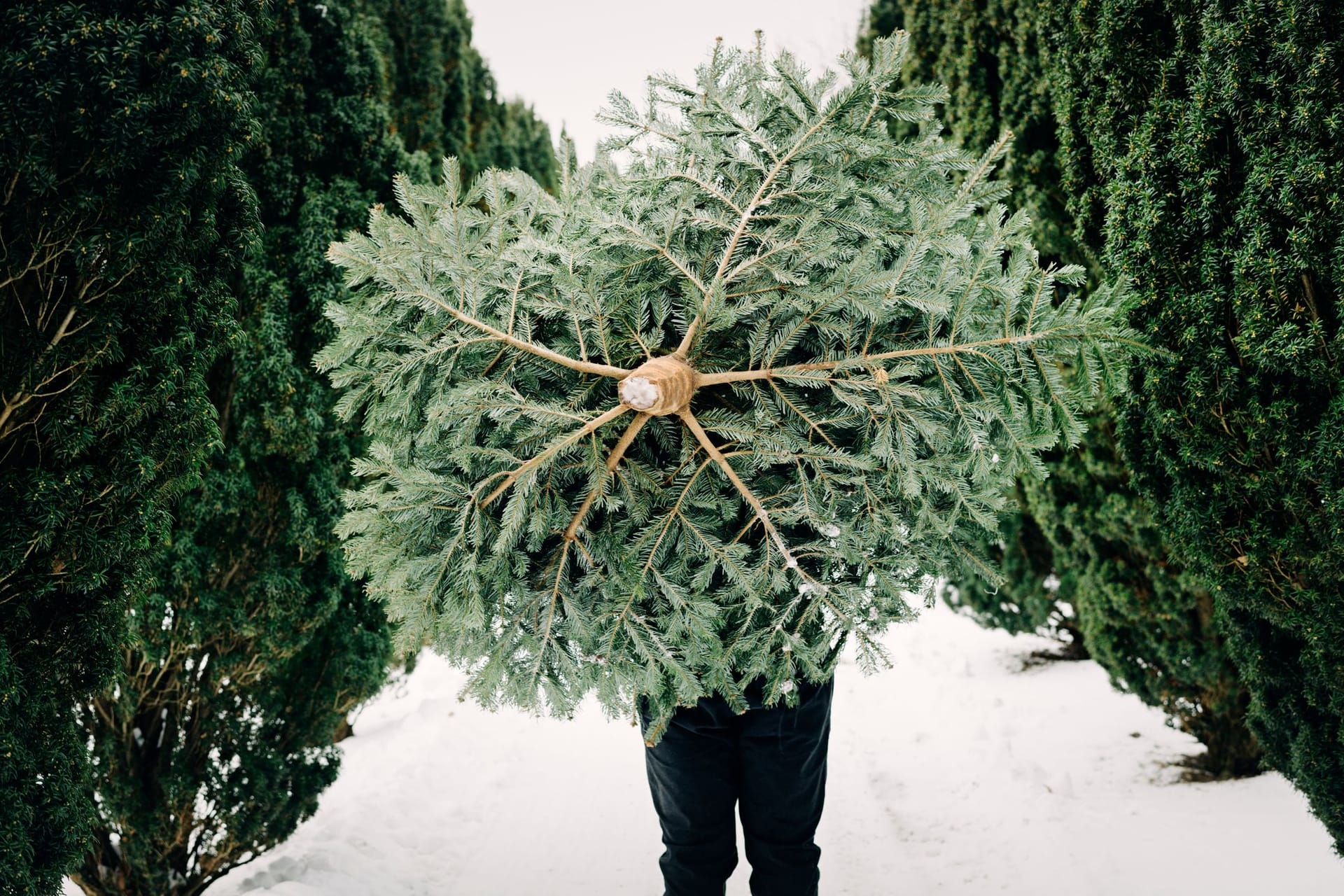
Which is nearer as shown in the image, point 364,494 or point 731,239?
point 731,239

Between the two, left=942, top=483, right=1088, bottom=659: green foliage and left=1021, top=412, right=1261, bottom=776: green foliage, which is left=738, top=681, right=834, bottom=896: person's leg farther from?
left=942, top=483, right=1088, bottom=659: green foliage

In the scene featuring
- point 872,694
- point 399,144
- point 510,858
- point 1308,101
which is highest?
point 399,144

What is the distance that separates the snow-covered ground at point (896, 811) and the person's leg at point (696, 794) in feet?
2.69

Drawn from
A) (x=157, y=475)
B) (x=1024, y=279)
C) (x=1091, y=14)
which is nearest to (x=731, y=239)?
(x=1024, y=279)

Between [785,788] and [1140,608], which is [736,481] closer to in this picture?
[785,788]

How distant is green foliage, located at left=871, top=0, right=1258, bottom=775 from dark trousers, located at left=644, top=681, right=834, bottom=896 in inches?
46.5

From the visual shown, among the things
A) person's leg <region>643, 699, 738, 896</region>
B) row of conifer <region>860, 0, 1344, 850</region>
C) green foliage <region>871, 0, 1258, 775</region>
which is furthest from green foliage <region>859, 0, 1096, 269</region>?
person's leg <region>643, 699, 738, 896</region>

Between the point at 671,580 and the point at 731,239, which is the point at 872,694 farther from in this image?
the point at 731,239

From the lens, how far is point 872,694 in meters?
4.60

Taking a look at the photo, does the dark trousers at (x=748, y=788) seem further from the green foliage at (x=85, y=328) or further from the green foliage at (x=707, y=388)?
the green foliage at (x=85, y=328)

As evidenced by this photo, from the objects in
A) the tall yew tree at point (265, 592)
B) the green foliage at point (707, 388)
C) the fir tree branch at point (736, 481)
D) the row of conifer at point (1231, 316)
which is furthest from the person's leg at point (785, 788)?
the tall yew tree at point (265, 592)

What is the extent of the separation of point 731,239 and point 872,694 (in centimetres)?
386

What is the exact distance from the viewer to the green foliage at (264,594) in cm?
262

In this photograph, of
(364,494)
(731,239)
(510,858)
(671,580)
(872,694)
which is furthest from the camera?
(872,694)
